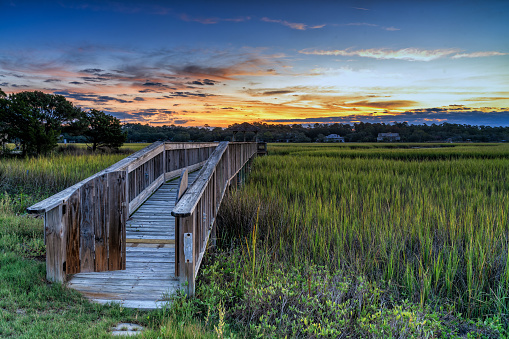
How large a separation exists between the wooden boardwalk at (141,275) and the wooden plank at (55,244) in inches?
9.0

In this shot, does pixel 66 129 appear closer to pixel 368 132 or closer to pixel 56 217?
pixel 56 217

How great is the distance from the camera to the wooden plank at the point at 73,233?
3.98m

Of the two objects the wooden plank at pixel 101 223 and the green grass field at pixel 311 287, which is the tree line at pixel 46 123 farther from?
the wooden plank at pixel 101 223

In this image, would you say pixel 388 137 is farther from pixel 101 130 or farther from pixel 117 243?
pixel 117 243

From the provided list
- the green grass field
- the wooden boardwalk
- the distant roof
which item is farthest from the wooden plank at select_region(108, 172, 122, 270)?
the distant roof

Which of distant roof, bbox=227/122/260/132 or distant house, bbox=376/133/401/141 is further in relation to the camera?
distant house, bbox=376/133/401/141

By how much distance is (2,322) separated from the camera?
9.63 feet

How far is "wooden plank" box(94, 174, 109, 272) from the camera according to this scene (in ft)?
13.8

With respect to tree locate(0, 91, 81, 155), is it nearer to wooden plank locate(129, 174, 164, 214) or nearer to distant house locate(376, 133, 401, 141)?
wooden plank locate(129, 174, 164, 214)

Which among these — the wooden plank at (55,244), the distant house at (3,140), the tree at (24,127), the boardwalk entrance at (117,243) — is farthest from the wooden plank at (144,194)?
the distant house at (3,140)

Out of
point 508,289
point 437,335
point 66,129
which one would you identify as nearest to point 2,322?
point 437,335

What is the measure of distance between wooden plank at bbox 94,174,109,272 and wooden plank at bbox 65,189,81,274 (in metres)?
0.21

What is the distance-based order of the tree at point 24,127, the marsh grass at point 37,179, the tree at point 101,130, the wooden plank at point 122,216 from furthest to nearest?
the tree at point 101,130, the tree at point 24,127, the marsh grass at point 37,179, the wooden plank at point 122,216

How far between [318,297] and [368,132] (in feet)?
360
